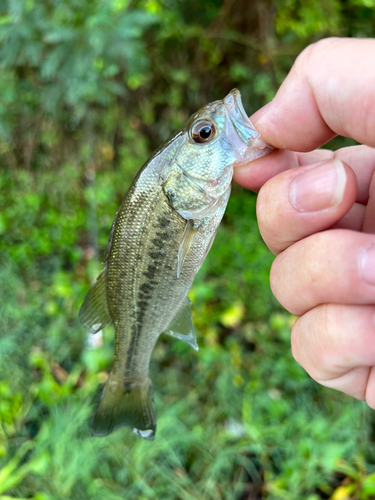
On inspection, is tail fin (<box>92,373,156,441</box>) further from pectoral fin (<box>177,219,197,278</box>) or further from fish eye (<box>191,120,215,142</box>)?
fish eye (<box>191,120,215,142</box>)

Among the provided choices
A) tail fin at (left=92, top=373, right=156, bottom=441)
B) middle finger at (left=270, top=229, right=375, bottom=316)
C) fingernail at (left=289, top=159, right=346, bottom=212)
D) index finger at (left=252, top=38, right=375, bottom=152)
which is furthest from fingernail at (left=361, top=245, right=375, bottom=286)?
tail fin at (left=92, top=373, right=156, bottom=441)

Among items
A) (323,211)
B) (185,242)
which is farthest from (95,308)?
(323,211)

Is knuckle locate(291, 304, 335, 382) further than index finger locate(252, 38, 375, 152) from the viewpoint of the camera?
Yes

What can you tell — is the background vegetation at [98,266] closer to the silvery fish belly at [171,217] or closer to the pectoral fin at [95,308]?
the silvery fish belly at [171,217]

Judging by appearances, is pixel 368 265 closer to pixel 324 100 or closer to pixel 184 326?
pixel 324 100

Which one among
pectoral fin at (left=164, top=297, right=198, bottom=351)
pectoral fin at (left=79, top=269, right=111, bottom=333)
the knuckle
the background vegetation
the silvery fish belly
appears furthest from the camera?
the background vegetation

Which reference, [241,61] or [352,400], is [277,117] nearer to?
[352,400]
